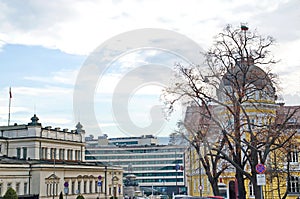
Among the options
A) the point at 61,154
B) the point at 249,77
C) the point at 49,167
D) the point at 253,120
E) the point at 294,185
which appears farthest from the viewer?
the point at 61,154

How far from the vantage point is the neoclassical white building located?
2511 inches

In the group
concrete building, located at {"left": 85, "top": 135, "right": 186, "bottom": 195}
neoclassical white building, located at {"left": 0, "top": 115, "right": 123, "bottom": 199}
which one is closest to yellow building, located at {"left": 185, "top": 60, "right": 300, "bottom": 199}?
neoclassical white building, located at {"left": 0, "top": 115, "right": 123, "bottom": 199}

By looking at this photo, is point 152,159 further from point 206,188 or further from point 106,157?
point 206,188

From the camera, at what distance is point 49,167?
6738 centimetres

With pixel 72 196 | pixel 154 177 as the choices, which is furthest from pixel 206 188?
pixel 154 177

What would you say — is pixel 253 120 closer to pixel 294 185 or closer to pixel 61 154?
pixel 294 185

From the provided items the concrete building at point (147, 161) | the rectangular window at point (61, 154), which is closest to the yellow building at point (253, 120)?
the rectangular window at point (61, 154)

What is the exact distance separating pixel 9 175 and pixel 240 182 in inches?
1451

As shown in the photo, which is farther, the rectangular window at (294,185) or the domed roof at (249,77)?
the rectangular window at (294,185)

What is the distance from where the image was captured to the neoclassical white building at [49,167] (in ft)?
209

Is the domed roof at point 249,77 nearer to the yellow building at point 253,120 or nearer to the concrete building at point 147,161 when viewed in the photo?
the yellow building at point 253,120

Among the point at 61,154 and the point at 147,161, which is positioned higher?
the point at 61,154

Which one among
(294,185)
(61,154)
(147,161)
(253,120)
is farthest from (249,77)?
(147,161)

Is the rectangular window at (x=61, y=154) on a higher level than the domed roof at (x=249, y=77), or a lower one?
lower
